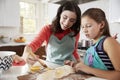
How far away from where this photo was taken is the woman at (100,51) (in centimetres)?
82

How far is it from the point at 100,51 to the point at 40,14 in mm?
3179

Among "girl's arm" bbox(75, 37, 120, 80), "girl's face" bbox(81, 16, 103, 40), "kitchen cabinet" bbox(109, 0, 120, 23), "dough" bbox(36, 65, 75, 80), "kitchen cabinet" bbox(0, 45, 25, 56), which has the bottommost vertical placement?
"kitchen cabinet" bbox(0, 45, 25, 56)

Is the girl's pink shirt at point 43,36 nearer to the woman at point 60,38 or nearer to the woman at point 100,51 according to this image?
the woman at point 60,38

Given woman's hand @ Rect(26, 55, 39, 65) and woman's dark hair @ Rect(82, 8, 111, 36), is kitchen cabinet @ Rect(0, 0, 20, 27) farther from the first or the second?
woman's dark hair @ Rect(82, 8, 111, 36)

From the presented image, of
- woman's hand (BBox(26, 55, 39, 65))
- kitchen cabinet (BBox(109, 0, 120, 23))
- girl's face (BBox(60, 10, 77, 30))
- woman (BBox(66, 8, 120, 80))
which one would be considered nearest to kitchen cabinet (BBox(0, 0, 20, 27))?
kitchen cabinet (BBox(109, 0, 120, 23))

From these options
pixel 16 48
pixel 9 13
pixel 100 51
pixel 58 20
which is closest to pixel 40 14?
pixel 9 13

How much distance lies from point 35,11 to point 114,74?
10.8ft

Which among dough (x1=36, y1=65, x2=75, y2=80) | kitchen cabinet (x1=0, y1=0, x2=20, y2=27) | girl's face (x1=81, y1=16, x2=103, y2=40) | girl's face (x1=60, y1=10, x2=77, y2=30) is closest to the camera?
dough (x1=36, y1=65, x2=75, y2=80)

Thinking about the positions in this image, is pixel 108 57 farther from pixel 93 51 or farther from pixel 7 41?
pixel 7 41

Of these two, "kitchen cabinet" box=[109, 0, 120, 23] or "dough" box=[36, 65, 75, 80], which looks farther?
"kitchen cabinet" box=[109, 0, 120, 23]

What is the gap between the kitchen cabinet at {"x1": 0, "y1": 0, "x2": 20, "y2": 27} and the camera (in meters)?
3.01

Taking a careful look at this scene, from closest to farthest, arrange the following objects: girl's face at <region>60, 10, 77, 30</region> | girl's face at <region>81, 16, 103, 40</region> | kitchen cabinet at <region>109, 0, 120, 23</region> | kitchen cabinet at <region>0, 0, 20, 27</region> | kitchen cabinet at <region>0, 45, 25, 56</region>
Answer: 1. girl's face at <region>81, 16, 103, 40</region>
2. girl's face at <region>60, 10, 77, 30</region>
3. kitchen cabinet at <region>109, 0, 120, 23</region>
4. kitchen cabinet at <region>0, 45, 25, 56</region>
5. kitchen cabinet at <region>0, 0, 20, 27</region>

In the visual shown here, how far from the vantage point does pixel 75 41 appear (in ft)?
4.71

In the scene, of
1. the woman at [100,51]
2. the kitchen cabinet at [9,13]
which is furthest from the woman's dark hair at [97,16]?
the kitchen cabinet at [9,13]
